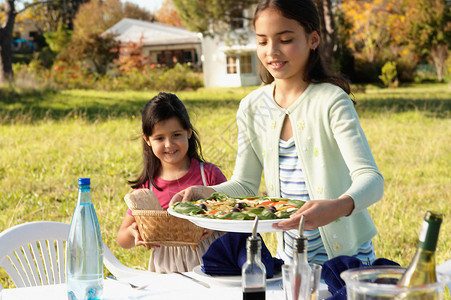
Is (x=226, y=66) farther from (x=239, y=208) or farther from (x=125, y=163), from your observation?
(x=239, y=208)

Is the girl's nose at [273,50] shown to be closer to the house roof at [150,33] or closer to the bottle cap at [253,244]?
the bottle cap at [253,244]

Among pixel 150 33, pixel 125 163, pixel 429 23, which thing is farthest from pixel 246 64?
pixel 125 163

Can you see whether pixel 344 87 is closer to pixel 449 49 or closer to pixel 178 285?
pixel 178 285

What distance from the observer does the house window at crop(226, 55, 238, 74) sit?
1248 inches

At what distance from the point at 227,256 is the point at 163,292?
0.77ft

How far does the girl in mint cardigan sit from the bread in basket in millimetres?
118

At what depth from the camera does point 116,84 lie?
2400cm

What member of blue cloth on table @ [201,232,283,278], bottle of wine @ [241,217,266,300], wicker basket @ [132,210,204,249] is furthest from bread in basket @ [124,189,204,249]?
bottle of wine @ [241,217,266,300]

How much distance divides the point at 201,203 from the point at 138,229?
0.51m

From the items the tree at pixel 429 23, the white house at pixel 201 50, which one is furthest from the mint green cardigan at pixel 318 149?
the tree at pixel 429 23

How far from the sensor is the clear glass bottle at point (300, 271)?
4.20 ft

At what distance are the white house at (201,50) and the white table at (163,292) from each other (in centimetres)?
2751

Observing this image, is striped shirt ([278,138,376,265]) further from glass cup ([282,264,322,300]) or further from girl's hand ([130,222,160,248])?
glass cup ([282,264,322,300])

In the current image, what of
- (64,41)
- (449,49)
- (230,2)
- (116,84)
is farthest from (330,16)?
(64,41)
